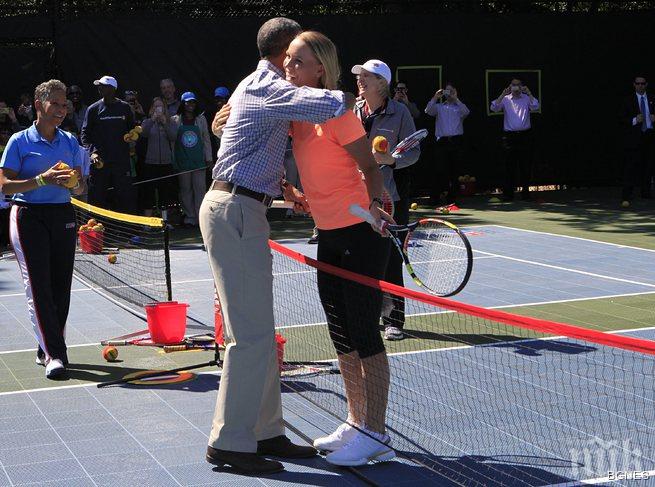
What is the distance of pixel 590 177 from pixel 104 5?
35.5 feet

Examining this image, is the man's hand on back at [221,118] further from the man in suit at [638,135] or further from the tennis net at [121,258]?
the man in suit at [638,135]

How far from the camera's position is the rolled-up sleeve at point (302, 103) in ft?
17.0

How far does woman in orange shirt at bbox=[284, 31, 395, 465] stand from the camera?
5622 mm

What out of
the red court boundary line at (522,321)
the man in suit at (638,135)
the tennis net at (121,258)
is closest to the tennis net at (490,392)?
the red court boundary line at (522,321)

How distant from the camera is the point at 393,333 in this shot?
9.02 meters

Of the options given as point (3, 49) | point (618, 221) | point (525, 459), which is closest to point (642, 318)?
point (525, 459)

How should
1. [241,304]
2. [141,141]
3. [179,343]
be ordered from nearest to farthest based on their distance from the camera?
[241,304] → [179,343] → [141,141]

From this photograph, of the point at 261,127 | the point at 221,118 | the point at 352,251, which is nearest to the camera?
the point at 261,127

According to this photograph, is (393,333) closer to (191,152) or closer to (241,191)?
(241,191)

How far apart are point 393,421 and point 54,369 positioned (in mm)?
2690

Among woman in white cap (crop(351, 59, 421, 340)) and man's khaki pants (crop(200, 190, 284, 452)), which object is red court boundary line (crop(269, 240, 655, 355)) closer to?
man's khaki pants (crop(200, 190, 284, 452))

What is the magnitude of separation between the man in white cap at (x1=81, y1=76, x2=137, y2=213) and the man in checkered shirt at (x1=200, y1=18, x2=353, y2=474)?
10.8 m

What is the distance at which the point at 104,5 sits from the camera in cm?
1997

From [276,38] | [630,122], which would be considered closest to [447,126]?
[630,122]
